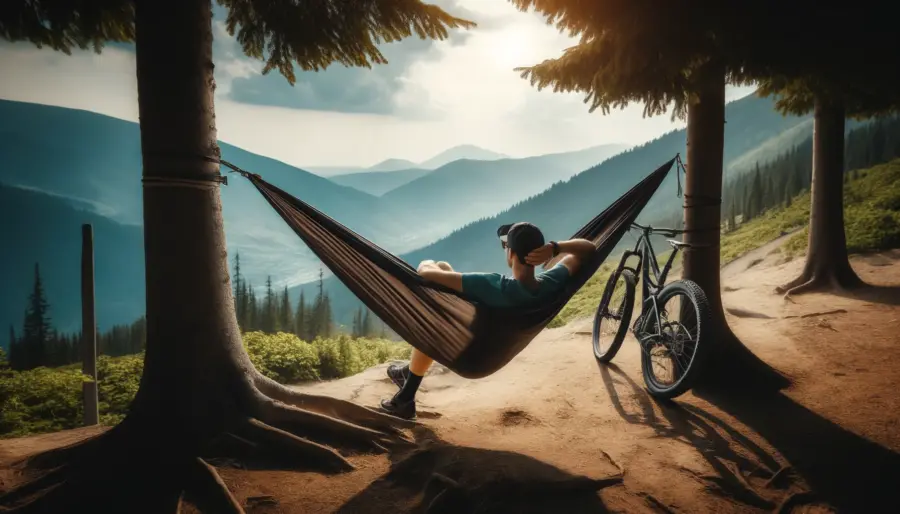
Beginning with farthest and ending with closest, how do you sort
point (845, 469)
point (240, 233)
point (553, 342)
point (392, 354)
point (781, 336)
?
1. point (240, 233)
2. point (392, 354)
3. point (553, 342)
4. point (781, 336)
5. point (845, 469)

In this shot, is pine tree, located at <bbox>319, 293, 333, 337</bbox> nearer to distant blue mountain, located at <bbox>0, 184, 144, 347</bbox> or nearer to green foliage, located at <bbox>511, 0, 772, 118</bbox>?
green foliage, located at <bbox>511, 0, 772, 118</bbox>

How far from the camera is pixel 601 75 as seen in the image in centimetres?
282

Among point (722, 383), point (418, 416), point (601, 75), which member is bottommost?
point (418, 416)

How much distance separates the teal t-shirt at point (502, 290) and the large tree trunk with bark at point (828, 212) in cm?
421

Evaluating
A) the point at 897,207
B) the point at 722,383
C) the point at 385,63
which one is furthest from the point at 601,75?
the point at 897,207

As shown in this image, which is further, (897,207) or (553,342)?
(897,207)

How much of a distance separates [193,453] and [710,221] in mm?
3179

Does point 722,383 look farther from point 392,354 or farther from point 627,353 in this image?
point 392,354

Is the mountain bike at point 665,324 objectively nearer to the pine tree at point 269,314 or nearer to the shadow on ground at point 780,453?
the shadow on ground at point 780,453

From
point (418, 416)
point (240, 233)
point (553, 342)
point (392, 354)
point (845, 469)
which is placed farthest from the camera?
point (240, 233)

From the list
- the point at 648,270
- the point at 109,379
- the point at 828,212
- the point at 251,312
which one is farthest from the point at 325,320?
the point at 648,270

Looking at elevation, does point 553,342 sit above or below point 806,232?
below

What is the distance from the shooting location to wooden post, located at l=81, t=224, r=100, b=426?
115 inches

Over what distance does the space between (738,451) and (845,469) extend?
1.25 ft
